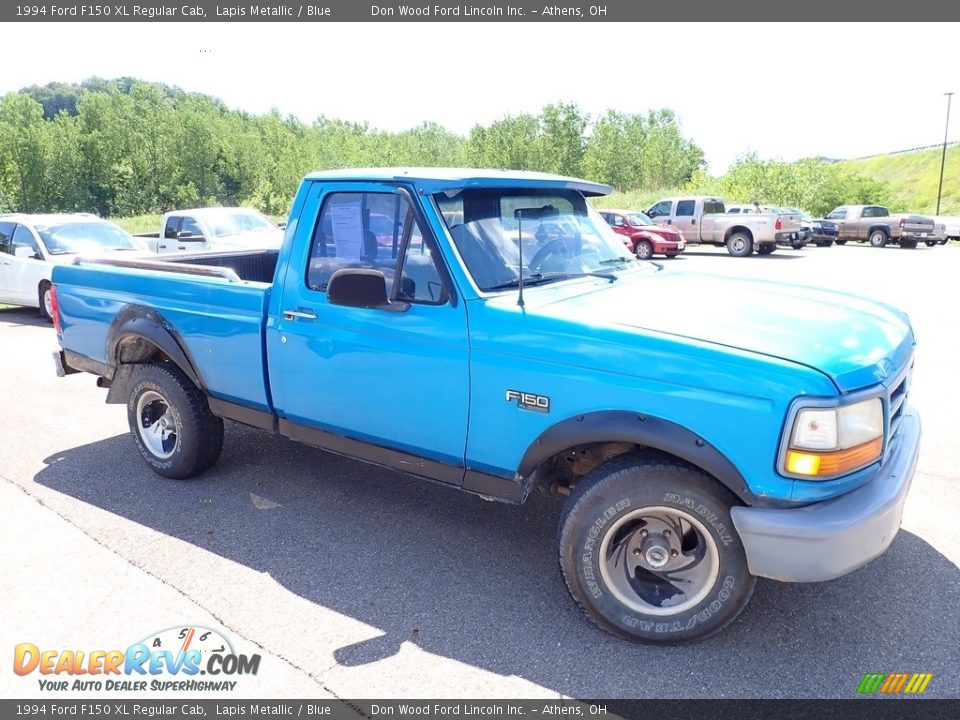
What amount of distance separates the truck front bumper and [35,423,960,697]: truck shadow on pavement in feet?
1.69

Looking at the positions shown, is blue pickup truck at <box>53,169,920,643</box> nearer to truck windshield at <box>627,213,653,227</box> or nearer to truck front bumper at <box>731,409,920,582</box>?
truck front bumper at <box>731,409,920,582</box>

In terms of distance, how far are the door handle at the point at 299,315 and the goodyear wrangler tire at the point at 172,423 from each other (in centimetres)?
127

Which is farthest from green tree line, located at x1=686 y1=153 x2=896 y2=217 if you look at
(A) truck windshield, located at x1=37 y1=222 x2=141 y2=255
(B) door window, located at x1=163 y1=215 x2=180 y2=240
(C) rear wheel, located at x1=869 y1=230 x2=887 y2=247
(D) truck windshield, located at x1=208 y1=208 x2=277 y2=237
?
(A) truck windshield, located at x1=37 y1=222 x2=141 y2=255

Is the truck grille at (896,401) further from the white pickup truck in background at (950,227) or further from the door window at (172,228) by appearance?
the white pickup truck in background at (950,227)

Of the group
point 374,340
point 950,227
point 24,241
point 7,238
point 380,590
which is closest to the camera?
point 380,590

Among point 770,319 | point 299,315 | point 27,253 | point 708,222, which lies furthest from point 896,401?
point 708,222

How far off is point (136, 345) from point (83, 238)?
862 centimetres

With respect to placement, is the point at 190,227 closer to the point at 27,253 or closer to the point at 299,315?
the point at 27,253

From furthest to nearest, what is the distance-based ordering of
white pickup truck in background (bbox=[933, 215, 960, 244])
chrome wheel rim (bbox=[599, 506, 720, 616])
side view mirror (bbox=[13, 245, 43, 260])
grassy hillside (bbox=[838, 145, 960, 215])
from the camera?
grassy hillside (bbox=[838, 145, 960, 215])
white pickup truck in background (bbox=[933, 215, 960, 244])
side view mirror (bbox=[13, 245, 43, 260])
chrome wheel rim (bbox=[599, 506, 720, 616])

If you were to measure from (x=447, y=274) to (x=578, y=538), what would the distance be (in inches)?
55.1

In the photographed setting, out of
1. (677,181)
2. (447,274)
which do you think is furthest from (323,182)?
(677,181)

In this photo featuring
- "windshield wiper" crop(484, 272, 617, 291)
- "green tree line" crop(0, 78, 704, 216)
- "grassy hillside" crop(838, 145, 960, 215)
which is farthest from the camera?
"grassy hillside" crop(838, 145, 960, 215)

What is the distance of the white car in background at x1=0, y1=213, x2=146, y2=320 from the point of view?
38.5 feet

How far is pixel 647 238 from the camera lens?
75.2 feet
